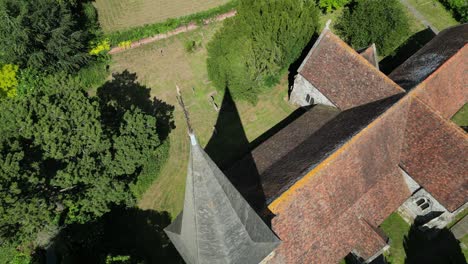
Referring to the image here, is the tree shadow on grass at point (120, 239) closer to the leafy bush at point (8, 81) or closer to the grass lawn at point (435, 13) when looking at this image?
the leafy bush at point (8, 81)

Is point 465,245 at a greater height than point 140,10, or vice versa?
point 140,10

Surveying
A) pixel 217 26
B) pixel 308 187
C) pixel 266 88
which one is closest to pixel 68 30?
pixel 217 26

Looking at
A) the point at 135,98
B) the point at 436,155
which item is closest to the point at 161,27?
the point at 135,98

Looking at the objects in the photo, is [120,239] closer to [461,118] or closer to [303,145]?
[303,145]

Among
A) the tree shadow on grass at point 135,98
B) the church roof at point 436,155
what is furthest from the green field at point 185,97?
the church roof at point 436,155

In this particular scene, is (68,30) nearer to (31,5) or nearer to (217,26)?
(31,5)

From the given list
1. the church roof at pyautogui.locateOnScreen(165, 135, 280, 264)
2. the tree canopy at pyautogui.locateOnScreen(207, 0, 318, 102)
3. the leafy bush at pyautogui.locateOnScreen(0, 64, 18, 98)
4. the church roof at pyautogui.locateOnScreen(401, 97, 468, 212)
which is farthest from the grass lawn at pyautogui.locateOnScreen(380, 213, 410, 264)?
the leafy bush at pyautogui.locateOnScreen(0, 64, 18, 98)

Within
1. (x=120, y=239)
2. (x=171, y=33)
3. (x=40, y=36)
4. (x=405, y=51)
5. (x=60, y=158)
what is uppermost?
(x=40, y=36)
